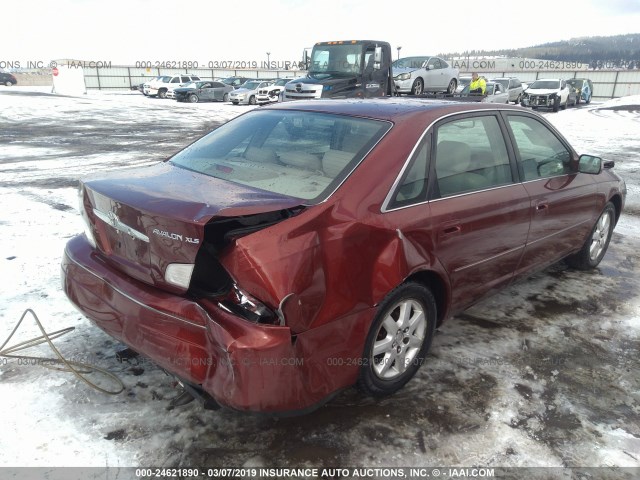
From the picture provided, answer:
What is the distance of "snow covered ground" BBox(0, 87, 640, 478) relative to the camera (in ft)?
7.78

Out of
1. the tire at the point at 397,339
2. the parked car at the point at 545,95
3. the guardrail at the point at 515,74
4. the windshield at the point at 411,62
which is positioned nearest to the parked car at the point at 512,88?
the parked car at the point at 545,95

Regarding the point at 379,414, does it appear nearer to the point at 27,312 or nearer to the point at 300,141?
the point at 300,141

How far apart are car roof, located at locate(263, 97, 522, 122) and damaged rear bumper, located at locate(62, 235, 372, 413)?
1253 mm

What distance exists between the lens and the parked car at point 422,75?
700 inches

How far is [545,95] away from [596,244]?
892 inches

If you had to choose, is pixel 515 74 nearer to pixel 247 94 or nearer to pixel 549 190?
pixel 247 94

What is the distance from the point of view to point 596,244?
4.81m

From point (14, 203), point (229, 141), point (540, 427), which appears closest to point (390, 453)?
point (540, 427)

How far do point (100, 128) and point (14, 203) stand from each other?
10.2 m

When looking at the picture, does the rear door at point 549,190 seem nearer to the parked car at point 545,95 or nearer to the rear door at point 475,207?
the rear door at point 475,207

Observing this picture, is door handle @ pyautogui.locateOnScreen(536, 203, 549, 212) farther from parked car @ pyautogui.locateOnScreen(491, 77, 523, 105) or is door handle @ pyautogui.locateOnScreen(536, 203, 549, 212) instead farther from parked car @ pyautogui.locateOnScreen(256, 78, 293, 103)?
parked car @ pyautogui.locateOnScreen(256, 78, 293, 103)

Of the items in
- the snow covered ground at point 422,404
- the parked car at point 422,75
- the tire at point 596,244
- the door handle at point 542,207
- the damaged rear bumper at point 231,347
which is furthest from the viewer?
the parked car at point 422,75

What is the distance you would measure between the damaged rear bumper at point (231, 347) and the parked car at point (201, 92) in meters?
29.3

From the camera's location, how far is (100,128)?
15586mm
